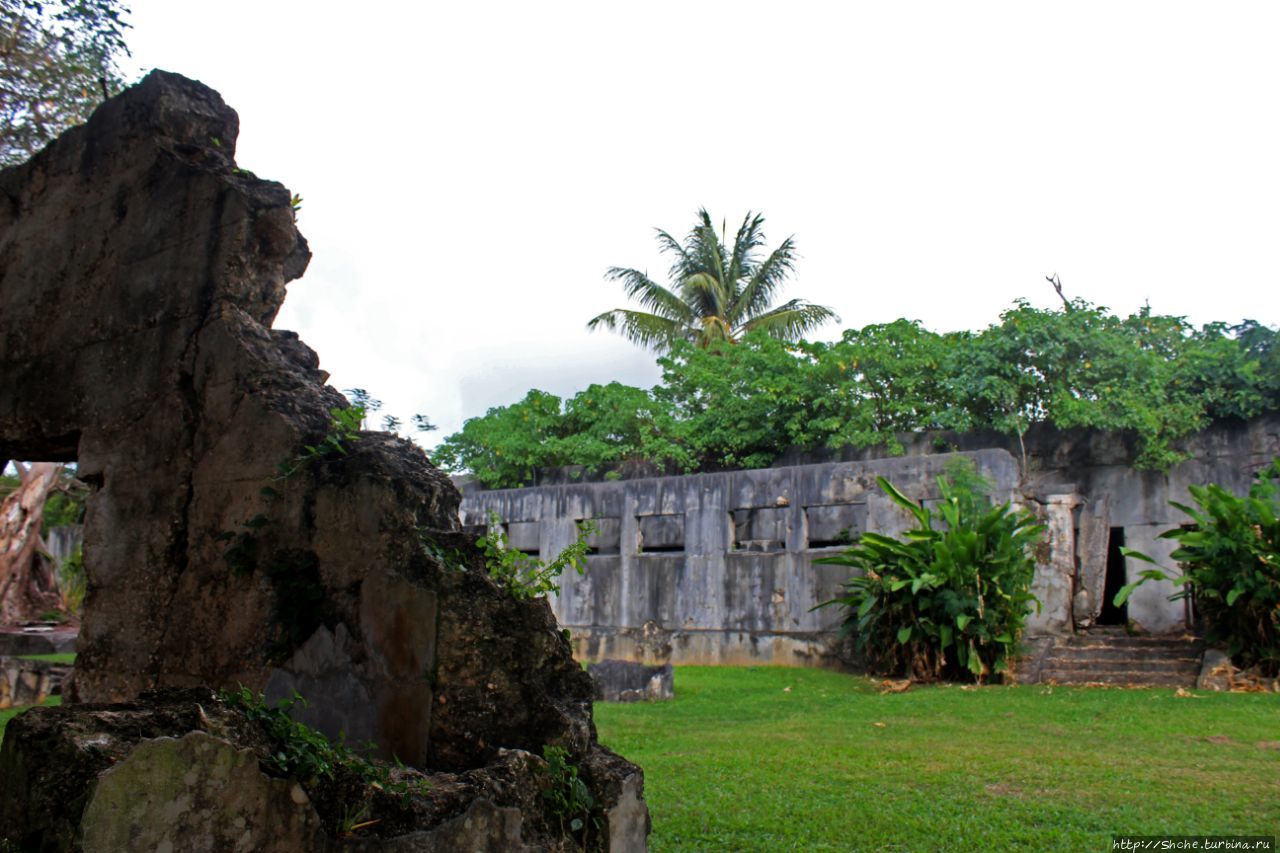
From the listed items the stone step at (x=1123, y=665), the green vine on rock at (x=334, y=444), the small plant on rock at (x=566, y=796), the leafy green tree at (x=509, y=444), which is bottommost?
the stone step at (x=1123, y=665)

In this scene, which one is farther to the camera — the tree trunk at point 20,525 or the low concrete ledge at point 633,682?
the tree trunk at point 20,525

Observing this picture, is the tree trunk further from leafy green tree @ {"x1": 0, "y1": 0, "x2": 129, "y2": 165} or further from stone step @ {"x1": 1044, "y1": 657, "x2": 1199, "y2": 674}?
stone step @ {"x1": 1044, "y1": 657, "x2": 1199, "y2": 674}

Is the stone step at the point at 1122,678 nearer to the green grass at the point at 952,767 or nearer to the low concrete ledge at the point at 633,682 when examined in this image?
the green grass at the point at 952,767

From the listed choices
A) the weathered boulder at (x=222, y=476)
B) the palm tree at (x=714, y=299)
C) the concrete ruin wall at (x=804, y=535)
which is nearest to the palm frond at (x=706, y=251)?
the palm tree at (x=714, y=299)

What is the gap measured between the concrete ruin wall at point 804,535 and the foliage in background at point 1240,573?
6.60ft

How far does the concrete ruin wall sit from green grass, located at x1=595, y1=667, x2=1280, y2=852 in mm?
3077

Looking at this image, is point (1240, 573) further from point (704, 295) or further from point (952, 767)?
point (704, 295)

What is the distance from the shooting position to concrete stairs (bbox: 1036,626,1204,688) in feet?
39.0

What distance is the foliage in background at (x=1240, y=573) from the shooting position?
36.4 ft

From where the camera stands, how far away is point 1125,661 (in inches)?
492

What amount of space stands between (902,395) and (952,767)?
1065cm

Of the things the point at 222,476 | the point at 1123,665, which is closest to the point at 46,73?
the point at 222,476

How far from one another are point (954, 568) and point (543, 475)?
9.45 m

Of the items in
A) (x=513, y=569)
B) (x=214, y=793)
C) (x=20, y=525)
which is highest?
(x=513, y=569)
